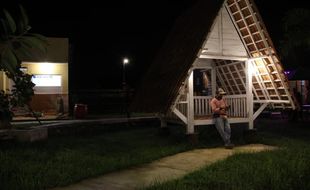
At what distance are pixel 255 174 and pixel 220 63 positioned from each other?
8067 millimetres

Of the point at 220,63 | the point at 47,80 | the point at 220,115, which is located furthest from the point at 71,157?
the point at 47,80

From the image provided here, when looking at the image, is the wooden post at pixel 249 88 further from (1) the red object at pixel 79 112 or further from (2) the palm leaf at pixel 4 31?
(2) the palm leaf at pixel 4 31

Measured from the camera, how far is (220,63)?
48.5 feet

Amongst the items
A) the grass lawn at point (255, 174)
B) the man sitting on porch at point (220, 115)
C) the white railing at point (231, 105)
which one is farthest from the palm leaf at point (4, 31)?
the white railing at point (231, 105)

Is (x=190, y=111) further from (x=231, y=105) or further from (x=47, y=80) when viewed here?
(x=47, y=80)

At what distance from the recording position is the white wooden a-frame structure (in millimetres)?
12098

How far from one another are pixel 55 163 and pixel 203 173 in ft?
11.1

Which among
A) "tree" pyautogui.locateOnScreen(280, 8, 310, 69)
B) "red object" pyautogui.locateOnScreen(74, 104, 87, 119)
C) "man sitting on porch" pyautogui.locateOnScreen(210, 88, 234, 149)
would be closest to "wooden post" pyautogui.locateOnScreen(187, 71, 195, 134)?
"man sitting on porch" pyautogui.locateOnScreen(210, 88, 234, 149)

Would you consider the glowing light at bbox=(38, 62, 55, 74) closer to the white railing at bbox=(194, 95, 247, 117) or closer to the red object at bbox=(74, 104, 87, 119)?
the red object at bbox=(74, 104, 87, 119)

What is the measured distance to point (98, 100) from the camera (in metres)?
23.7

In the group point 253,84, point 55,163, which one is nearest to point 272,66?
point 253,84

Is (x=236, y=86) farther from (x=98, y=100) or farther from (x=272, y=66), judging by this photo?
(x=98, y=100)

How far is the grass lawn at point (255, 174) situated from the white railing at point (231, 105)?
3598 millimetres

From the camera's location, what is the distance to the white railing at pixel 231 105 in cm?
1366
